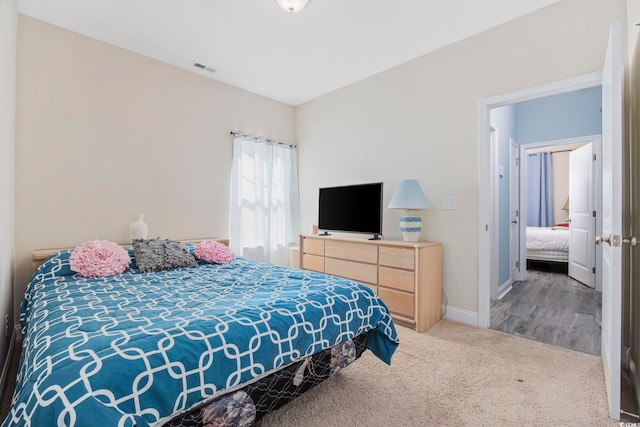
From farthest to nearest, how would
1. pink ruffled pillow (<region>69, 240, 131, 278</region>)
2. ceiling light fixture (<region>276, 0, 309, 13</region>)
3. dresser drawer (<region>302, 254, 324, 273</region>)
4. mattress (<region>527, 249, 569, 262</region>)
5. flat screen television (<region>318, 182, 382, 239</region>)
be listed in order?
mattress (<region>527, 249, 569, 262</region>) < dresser drawer (<region>302, 254, 324, 273</region>) < flat screen television (<region>318, 182, 382, 239</region>) < ceiling light fixture (<region>276, 0, 309, 13</region>) < pink ruffled pillow (<region>69, 240, 131, 278</region>)

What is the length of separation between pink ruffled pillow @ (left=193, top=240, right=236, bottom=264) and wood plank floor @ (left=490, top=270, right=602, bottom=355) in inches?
99.9

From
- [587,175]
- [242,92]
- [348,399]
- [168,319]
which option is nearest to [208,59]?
[242,92]

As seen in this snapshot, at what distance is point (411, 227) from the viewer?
9.86 feet

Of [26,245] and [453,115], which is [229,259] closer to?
[26,245]

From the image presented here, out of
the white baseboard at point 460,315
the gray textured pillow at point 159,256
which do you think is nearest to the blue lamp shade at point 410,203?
the white baseboard at point 460,315

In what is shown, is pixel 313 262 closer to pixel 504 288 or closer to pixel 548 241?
pixel 504 288

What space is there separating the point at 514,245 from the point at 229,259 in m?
4.01

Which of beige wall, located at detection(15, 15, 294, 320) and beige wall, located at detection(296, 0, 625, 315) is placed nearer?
beige wall, located at detection(296, 0, 625, 315)

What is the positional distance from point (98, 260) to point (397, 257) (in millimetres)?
2444

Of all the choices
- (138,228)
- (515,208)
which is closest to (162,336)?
(138,228)

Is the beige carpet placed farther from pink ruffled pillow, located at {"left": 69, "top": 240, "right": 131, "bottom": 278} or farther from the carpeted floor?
pink ruffled pillow, located at {"left": 69, "top": 240, "right": 131, "bottom": 278}

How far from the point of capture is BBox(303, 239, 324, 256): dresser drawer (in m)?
3.67

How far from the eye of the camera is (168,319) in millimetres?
1297

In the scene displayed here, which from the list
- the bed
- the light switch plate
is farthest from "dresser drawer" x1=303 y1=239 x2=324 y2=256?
the bed
